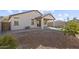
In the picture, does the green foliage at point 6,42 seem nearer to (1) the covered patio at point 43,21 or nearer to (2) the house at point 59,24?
(1) the covered patio at point 43,21

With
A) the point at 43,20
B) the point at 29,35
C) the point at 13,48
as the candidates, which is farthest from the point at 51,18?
the point at 13,48

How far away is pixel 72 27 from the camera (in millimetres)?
2971

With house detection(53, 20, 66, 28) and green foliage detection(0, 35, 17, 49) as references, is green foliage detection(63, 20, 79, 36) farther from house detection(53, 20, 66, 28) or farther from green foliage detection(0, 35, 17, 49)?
green foliage detection(0, 35, 17, 49)

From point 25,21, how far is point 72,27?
1.57 ft

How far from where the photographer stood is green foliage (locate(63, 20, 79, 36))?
9.73 ft

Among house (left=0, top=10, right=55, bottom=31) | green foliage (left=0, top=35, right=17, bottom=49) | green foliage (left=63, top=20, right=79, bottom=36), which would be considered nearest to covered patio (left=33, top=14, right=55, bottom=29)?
house (left=0, top=10, right=55, bottom=31)

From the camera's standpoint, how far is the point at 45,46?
9.75 ft

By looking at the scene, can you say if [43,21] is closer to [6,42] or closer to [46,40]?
[46,40]

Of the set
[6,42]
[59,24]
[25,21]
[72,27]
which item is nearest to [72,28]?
[72,27]

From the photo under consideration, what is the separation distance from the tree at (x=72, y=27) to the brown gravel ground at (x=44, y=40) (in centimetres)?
5

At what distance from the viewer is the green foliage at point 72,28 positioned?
296 cm

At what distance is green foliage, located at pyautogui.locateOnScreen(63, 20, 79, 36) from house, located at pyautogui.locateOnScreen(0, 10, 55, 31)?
6.4 inches

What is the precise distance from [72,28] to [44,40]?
309 millimetres

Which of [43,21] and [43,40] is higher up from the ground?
[43,21]
